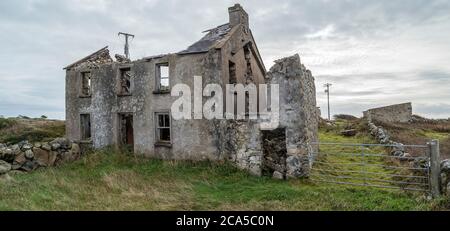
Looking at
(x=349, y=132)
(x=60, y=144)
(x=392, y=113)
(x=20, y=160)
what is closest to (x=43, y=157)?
(x=20, y=160)

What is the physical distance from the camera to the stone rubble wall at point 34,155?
1492cm

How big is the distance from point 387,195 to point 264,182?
411 cm

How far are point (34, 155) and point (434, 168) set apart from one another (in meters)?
17.2

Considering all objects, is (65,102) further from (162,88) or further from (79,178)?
(79,178)

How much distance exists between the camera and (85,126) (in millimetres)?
19000

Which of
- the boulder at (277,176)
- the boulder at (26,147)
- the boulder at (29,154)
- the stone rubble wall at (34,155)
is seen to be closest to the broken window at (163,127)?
the stone rubble wall at (34,155)

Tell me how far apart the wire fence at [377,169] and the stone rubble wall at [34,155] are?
13.2m

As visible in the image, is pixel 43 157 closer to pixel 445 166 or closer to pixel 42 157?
pixel 42 157

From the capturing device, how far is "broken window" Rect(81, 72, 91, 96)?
1915 centimetres

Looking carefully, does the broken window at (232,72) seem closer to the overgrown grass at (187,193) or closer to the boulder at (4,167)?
the overgrown grass at (187,193)

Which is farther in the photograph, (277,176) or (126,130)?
(126,130)

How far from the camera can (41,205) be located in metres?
8.41
